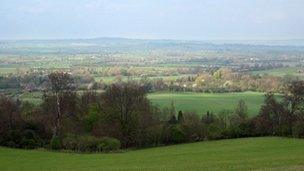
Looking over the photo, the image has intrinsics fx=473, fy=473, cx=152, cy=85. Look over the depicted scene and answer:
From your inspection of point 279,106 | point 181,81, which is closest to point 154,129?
point 279,106

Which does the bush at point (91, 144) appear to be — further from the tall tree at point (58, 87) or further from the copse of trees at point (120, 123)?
the tall tree at point (58, 87)

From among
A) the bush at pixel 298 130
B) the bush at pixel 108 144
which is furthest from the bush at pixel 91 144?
the bush at pixel 298 130

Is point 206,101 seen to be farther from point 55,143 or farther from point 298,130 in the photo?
point 55,143

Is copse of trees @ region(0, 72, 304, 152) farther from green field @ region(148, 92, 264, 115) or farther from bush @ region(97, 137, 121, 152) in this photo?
green field @ region(148, 92, 264, 115)

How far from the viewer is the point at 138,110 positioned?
49.8 metres

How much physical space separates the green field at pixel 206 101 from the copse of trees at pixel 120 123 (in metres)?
20.0

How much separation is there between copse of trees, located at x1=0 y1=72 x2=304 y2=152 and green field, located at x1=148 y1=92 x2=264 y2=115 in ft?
65.5

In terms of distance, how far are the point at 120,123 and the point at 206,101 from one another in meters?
38.7

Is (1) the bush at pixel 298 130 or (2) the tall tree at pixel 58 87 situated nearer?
(1) the bush at pixel 298 130

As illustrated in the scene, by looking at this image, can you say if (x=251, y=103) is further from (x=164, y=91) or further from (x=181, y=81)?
(x=181, y=81)

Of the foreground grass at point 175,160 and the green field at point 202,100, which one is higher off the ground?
the foreground grass at point 175,160

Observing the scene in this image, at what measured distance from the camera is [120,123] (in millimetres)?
49938

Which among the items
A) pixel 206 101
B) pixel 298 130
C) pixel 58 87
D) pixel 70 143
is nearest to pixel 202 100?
pixel 206 101

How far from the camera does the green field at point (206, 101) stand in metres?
77.7
